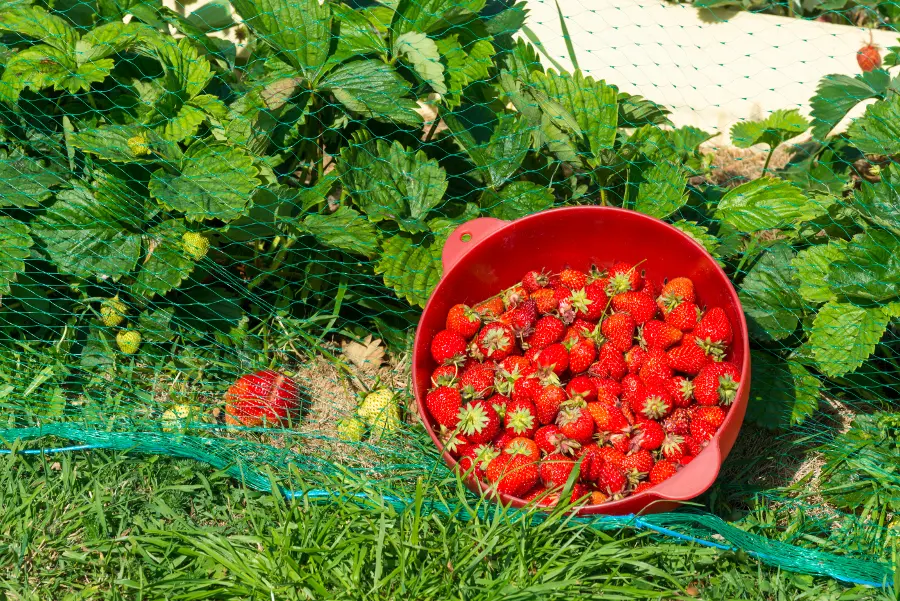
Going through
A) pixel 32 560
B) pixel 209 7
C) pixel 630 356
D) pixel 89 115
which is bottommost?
pixel 32 560

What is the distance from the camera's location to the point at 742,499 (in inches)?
80.2

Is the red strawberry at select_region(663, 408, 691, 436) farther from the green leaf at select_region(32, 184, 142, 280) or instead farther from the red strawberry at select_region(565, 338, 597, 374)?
Answer: the green leaf at select_region(32, 184, 142, 280)

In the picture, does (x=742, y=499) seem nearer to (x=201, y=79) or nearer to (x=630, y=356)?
(x=630, y=356)

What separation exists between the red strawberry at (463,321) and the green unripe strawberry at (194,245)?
599mm

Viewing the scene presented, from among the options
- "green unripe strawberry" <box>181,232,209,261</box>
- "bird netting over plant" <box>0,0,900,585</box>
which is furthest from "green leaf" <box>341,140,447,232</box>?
"green unripe strawberry" <box>181,232,209,261</box>

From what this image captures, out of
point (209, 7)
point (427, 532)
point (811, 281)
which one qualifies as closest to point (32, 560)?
point (427, 532)

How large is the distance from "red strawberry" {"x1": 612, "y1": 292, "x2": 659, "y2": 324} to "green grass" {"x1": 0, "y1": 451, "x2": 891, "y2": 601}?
46 cm

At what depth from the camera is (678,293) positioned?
2.00 metres

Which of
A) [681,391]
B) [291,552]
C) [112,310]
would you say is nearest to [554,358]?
[681,391]

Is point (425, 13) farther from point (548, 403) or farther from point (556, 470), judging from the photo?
point (556, 470)

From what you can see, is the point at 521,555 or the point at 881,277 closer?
the point at 521,555

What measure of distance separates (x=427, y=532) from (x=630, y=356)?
57 cm

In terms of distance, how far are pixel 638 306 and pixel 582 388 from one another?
23 centimetres

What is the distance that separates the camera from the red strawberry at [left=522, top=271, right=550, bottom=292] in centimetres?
209
